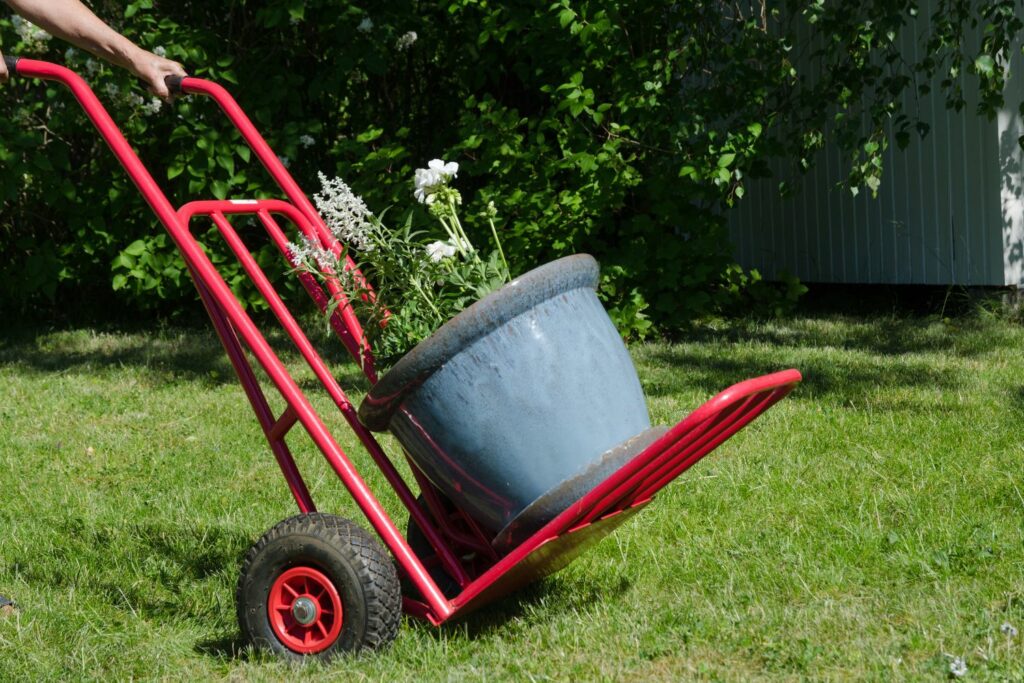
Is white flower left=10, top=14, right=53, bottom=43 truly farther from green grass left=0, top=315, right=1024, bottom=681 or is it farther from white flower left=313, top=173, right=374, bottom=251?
white flower left=313, top=173, right=374, bottom=251

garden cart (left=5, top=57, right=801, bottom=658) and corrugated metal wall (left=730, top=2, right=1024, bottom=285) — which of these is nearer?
garden cart (left=5, top=57, right=801, bottom=658)

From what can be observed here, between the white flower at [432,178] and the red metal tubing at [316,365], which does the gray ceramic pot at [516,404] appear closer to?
the red metal tubing at [316,365]

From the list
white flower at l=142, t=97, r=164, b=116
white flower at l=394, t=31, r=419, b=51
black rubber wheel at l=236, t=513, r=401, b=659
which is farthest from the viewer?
white flower at l=394, t=31, r=419, b=51

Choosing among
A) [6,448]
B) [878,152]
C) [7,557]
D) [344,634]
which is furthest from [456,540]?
[878,152]

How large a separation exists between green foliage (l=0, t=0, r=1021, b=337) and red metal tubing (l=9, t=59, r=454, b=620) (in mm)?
3111

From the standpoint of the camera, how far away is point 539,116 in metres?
7.07

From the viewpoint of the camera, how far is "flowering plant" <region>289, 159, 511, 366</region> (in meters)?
2.83

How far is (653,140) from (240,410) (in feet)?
8.57

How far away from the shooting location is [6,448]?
4887 millimetres

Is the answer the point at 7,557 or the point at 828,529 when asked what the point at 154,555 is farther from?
the point at 828,529

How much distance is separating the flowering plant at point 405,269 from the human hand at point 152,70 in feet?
1.60

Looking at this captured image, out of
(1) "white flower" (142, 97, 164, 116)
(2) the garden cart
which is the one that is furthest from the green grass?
(1) "white flower" (142, 97, 164, 116)

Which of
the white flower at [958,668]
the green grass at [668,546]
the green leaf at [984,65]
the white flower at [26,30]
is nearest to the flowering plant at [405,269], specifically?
the green grass at [668,546]

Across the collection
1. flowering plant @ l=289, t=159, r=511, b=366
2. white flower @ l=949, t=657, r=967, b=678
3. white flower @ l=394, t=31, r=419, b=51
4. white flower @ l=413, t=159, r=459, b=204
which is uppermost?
white flower @ l=394, t=31, r=419, b=51
